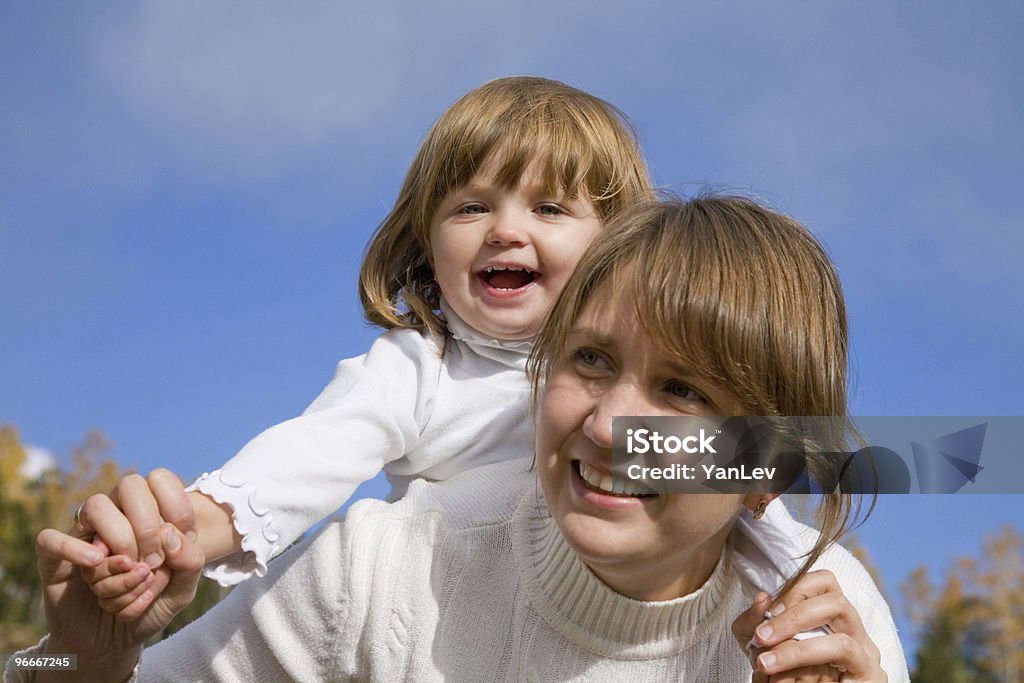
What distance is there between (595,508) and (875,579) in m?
1.02

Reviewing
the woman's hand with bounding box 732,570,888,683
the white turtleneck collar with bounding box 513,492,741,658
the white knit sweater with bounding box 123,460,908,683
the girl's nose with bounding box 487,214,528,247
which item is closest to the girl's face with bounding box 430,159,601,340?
the girl's nose with bounding box 487,214,528,247

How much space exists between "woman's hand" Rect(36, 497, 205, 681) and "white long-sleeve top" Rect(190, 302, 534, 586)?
14 centimetres

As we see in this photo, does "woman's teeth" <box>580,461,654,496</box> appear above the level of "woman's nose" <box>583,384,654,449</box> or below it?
below

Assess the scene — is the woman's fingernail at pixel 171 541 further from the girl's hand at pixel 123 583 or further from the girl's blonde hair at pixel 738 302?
the girl's blonde hair at pixel 738 302

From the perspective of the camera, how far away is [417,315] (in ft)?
10.5

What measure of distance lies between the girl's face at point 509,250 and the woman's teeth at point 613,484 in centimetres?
93

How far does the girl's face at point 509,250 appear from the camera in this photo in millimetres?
2971

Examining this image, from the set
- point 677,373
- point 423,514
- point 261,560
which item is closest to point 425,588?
point 423,514

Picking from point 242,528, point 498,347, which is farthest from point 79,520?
point 498,347

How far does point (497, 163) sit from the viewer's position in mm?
3066

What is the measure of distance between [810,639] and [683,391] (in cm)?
55

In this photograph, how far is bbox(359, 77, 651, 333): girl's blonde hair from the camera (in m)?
3.07

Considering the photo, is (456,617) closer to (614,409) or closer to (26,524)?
(614,409)

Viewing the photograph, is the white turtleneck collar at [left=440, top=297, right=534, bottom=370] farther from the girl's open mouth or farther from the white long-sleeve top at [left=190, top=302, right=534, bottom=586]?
the girl's open mouth
